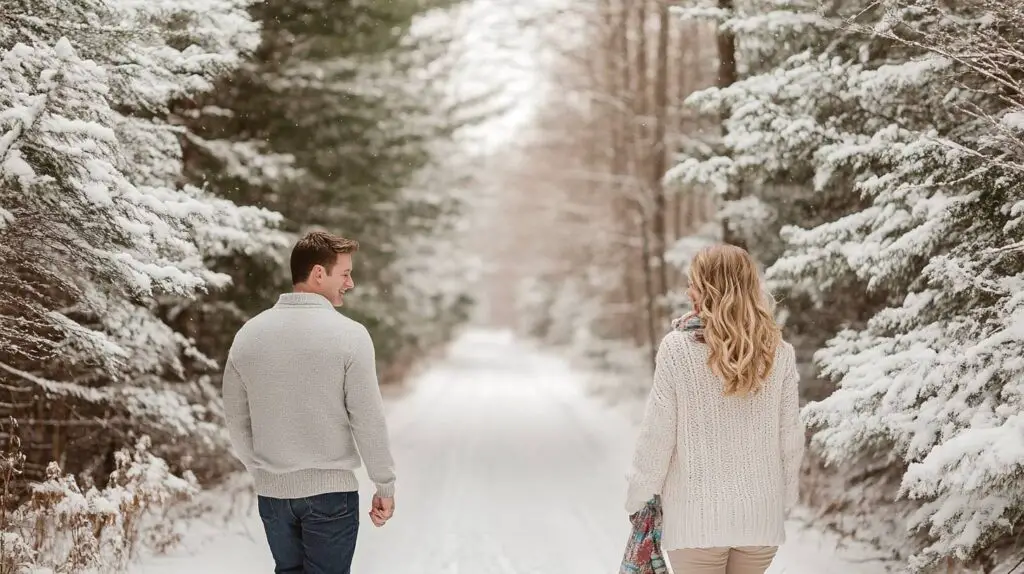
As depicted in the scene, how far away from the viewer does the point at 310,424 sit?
3.77 m

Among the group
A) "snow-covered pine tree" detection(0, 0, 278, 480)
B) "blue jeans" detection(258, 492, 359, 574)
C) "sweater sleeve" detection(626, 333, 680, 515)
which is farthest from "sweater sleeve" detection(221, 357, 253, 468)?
"snow-covered pine tree" detection(0, 0, 278, 480)

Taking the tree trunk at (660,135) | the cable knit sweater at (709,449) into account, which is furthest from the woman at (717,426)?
the tree trunk at (660,135)

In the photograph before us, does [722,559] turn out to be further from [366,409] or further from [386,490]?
[366,409]

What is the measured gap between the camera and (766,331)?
344 centimetres

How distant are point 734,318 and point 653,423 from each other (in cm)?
52

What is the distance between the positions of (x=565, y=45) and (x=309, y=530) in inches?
682

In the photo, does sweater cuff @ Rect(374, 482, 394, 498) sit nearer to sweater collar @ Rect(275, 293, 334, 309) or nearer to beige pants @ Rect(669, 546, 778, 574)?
sweater collar @ Rect(275, 293, 334, 309)

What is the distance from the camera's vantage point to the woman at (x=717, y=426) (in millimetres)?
3434

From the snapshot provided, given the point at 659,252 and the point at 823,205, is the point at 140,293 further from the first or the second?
the point at 659,252

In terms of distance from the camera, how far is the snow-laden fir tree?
16.4ft

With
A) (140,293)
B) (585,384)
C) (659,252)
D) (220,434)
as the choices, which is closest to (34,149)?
(140,293)

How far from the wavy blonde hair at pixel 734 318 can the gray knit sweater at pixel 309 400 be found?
1397mm

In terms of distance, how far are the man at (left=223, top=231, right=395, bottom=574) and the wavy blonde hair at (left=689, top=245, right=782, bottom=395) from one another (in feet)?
4.54

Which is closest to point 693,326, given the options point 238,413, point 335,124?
point 238,413
